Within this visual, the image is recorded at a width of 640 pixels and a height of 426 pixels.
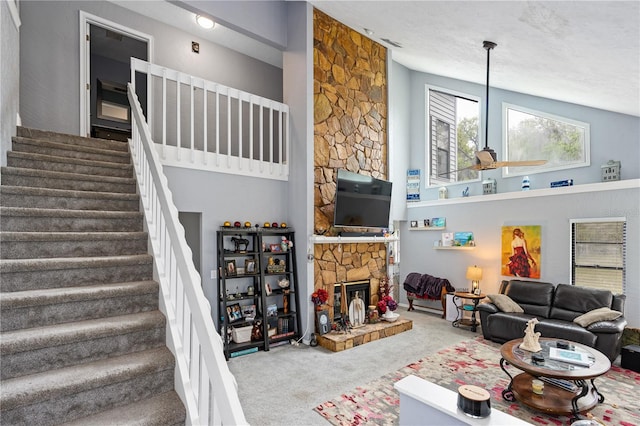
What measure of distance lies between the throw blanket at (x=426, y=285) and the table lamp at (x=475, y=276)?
1.82 feet

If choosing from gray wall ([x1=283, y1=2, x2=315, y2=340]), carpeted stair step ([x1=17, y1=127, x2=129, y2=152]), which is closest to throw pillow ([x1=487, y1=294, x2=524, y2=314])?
gray wall ([x1=283, y1=2, x2=315, y2=340])

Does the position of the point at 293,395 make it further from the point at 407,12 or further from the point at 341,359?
the point at 407,12

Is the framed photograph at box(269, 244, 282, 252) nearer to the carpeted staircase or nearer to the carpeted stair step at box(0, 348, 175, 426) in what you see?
the carpeted staircase

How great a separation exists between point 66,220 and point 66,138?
76.3 inches

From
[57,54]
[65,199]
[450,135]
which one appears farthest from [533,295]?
[57,54]

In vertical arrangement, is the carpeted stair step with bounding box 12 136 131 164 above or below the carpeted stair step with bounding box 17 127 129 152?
below

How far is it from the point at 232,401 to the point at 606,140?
6417mm

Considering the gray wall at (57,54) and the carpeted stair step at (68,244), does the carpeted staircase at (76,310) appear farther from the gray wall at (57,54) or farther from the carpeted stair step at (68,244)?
the gray wall at (57,54)

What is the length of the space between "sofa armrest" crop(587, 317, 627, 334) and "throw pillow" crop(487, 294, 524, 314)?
967 millimetres

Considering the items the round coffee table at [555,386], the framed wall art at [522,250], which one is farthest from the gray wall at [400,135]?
A: the round coffee table at [555,386]

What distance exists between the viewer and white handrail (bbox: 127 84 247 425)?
1.28m

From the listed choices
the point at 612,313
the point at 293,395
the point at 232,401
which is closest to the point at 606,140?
the point at 612,313

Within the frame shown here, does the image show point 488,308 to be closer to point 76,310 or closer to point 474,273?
point 474,273

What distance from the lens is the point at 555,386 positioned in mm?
3467
